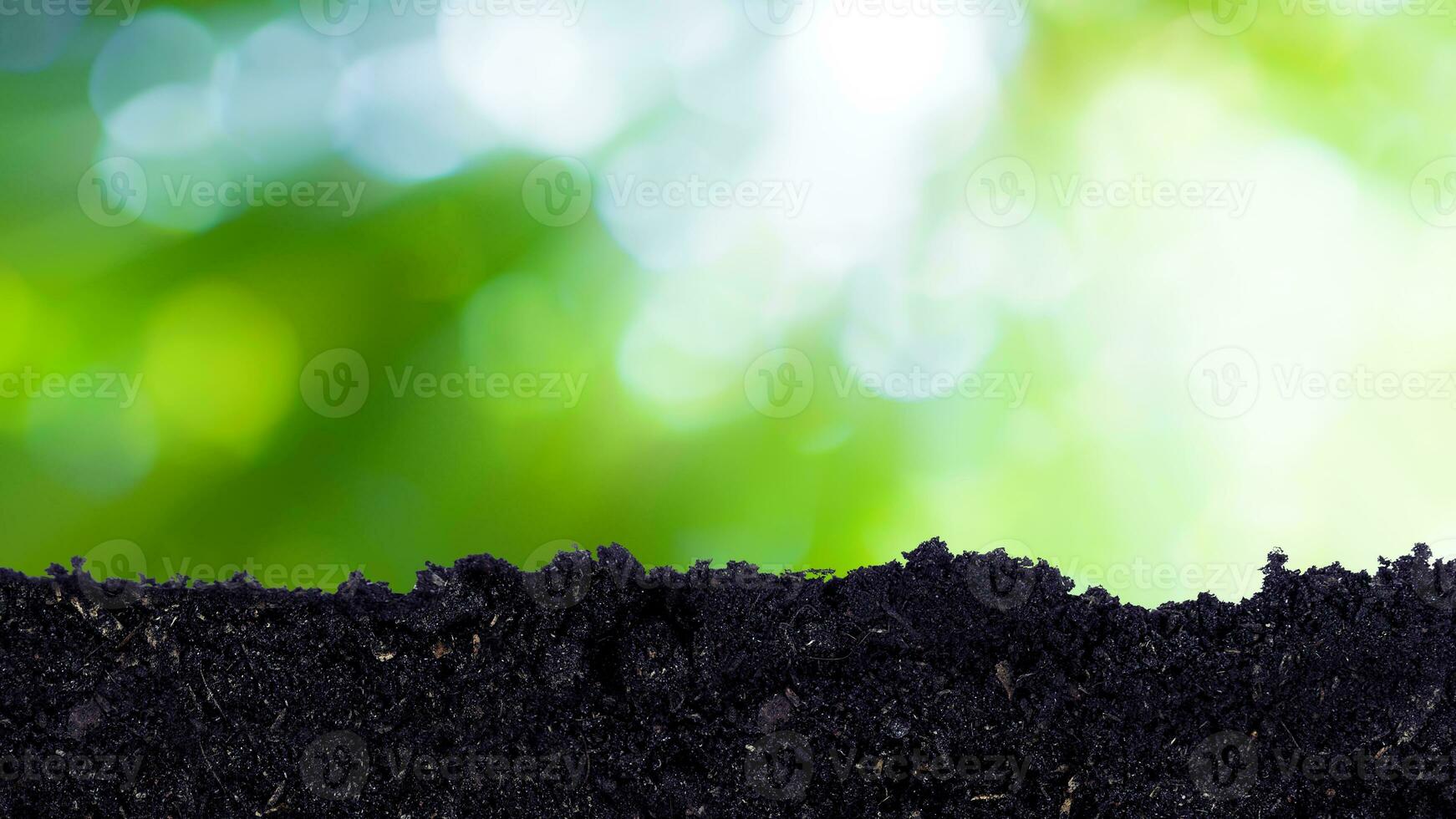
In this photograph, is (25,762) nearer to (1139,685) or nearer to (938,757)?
(938,757)

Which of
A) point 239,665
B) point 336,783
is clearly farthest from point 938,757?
point 239,665

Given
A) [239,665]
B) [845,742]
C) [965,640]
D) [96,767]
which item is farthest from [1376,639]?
[96,767]

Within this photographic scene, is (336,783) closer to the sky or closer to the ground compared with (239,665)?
closer to the ground

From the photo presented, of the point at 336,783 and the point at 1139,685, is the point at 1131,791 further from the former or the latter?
the point at 336,783

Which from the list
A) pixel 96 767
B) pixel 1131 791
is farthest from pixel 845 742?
pixel 96 767

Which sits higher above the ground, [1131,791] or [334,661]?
[334,661]
